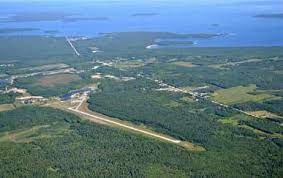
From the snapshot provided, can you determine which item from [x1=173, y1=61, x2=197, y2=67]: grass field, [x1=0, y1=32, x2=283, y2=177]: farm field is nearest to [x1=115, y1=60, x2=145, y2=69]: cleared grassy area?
[x1=0, y1=32, x2=283, y2=177]: farm field

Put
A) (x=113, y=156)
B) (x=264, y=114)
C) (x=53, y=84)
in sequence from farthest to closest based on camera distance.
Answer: (x=53, y=84) → (x=264, y=114) → (x=113, y=156)

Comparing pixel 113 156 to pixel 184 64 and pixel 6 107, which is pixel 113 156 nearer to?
pixel 6 107

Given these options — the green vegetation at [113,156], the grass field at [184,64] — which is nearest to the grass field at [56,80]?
the grass field at [184,64]

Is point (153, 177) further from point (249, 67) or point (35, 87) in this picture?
point (249, 67)

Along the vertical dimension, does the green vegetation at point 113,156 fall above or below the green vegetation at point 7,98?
below

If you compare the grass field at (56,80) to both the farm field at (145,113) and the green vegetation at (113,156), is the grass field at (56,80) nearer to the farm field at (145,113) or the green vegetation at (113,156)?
the farm field at (145,113)

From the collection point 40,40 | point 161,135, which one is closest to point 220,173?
point 161,135

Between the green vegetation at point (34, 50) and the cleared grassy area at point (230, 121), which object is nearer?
the cleared grassy area at point (230, 121)

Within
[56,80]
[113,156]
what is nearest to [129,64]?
[56,80]
